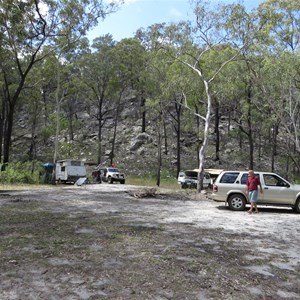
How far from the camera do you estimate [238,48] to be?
26703 millimetres

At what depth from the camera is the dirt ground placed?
17.4 feet

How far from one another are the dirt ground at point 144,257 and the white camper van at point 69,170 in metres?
22.9

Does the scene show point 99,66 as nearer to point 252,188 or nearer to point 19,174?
point 19,174

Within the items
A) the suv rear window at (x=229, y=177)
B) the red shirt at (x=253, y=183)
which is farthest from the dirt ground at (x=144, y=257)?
the suv rear window at (x=229, y=177)

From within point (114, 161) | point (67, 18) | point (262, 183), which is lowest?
point (262, 183)

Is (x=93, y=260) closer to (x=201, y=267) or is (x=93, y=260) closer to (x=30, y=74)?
(x=201, y=267)

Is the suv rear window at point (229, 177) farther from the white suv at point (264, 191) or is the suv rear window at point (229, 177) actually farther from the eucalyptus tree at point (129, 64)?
the eucalyptus tree at point (129, 64)

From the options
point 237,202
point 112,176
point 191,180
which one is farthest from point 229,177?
point 112,176

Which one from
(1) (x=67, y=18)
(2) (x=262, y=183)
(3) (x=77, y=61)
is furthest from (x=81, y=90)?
(2) (x=262, y=183)

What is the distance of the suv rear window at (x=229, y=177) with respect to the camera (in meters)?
15.5

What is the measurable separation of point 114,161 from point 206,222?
Result: 39133 mm

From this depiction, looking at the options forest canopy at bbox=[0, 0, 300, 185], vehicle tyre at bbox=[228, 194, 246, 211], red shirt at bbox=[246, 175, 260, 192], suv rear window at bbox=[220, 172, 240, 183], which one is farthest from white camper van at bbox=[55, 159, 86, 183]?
red shirt at bbox=[246, 175, 260, 192]

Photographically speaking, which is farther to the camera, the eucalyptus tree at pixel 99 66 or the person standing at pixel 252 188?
the eucalyptus tree at pixel 99 66

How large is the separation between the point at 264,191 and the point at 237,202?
1.19 m
